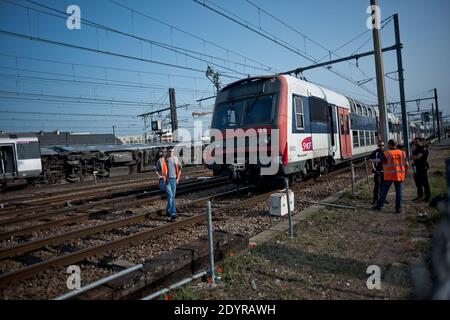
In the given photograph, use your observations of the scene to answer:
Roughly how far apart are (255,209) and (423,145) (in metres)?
4.90

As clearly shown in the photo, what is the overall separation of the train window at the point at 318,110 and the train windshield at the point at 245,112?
2.13m

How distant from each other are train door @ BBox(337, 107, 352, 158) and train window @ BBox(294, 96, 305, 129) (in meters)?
4.25

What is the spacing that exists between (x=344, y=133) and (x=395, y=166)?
6.70 m

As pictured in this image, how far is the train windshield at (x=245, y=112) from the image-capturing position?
362 inches

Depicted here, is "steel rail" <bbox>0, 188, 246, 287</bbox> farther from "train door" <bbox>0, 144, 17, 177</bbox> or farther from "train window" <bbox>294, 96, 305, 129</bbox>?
"train door" <bbox>0, 144, 17, 177</bbox>

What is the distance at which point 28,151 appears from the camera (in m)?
19.1

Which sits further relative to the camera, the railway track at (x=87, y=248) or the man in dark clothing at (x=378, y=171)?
the man in dark clothing at (x=378, y=171)

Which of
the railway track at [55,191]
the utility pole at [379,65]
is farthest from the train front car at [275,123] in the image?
the railway track at [55,191]

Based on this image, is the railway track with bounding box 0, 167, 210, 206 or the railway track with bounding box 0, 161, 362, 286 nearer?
the railway track with bounding box 0, 161, 362, 286

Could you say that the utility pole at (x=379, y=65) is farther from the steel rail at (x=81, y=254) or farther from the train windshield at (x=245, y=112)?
the steel rail at (x=81, y=254)

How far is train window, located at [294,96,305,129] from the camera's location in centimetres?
957

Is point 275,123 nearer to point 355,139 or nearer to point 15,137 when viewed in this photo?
point 355,139

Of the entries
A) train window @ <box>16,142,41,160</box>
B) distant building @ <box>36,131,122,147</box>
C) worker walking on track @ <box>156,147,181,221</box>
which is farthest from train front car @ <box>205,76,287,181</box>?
distant building @ <box>36,131,122,147</box>
